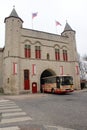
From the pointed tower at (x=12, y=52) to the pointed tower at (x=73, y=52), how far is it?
39.9ft

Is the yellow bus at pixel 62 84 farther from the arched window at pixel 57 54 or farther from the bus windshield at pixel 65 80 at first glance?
the arched window at pixel 57 54

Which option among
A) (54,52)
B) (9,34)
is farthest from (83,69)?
(9,34)

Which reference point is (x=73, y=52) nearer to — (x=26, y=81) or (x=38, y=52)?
(x=38, y=52)

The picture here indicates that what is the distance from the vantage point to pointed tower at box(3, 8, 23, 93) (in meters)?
29.4

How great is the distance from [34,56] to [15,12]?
10.1 m

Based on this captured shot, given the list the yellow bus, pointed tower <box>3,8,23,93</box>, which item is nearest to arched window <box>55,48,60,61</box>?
the yellow bus

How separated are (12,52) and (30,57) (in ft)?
13.0

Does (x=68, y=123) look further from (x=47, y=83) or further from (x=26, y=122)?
(x=47, y=83)

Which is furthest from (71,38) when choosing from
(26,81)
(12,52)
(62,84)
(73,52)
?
(62,84)

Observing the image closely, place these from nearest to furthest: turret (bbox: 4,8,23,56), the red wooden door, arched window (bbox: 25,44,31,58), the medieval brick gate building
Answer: the medieval brick gate building → turret (bbox: 4,8,23,56) → the red wooden door → arched window (bbox: 25,44,31,58)

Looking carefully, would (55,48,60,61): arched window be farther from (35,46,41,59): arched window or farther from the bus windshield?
the bus windshield

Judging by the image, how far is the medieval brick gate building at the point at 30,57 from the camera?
3005 centimetres

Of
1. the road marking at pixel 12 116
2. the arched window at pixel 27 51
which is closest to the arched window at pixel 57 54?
the arched window at pixel 27 51

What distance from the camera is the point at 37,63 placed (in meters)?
33.0
